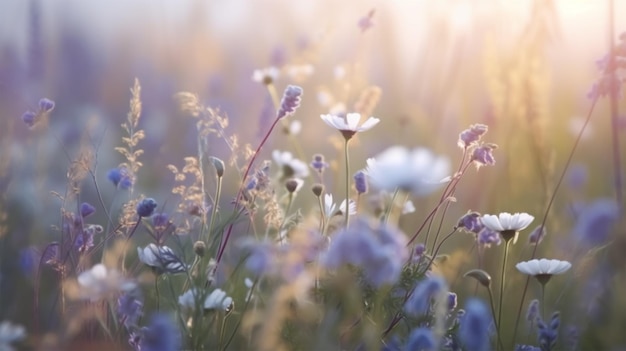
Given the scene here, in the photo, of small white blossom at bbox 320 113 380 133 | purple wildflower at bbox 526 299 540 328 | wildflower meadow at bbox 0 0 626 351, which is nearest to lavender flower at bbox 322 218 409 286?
wildflower meadow at bbox 0 0 626 351

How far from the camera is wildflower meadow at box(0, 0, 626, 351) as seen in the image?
132 centimetres

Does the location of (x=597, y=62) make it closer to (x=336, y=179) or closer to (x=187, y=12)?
(x=336, y=179)

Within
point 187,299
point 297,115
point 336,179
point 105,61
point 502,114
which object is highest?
point 105,61

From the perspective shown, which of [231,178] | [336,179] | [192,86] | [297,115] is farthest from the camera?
[297,115]

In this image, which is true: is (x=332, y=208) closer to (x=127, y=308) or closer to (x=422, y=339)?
(x=127, y=308)

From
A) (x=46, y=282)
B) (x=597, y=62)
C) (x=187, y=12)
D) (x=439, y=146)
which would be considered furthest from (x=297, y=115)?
(x=597, y=62)

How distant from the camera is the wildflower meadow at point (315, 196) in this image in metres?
1.32

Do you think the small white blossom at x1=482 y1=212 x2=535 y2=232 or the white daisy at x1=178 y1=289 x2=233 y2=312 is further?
the small white blossom at x1=482 y1=212 x2=535 y2=232

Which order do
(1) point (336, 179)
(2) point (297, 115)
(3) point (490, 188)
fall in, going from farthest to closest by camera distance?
1. (2) point (297, 115)
2. (3) point (490, 188)
3. (1) point (336, 179)

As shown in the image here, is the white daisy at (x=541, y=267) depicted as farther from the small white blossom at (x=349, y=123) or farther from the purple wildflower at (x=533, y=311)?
the small white blossom at (x=349, y=123)

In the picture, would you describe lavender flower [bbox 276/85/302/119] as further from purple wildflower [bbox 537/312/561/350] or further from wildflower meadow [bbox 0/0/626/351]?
purple wildflower [bbox 537/312/561/350]

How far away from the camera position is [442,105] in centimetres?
293

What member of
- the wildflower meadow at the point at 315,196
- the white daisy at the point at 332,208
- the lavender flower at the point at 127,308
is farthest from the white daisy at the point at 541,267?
the lavender flower at the point at 127,308

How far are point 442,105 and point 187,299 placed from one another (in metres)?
1.68
